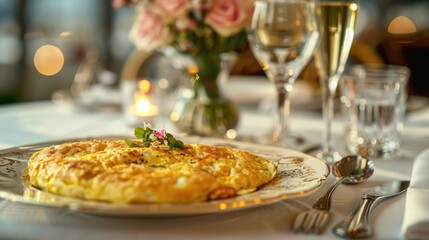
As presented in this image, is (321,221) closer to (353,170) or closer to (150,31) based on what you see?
(353,170)

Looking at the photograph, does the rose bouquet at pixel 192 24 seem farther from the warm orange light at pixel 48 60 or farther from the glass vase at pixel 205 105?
the warm orange light at pixel 48 60

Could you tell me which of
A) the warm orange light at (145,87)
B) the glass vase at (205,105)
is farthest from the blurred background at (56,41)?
the glass vase at (205,105)

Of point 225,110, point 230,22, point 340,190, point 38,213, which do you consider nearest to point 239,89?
point 225,110

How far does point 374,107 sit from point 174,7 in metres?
0.52

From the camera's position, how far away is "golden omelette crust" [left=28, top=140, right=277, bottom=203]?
2.48ft

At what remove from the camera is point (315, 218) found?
2.70 ft

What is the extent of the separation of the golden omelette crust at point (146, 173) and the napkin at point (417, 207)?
0.64 feet

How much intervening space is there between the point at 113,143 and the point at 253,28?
46 cm

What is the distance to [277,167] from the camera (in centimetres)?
96

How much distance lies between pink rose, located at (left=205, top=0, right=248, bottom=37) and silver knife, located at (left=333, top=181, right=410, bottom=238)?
1.94ft

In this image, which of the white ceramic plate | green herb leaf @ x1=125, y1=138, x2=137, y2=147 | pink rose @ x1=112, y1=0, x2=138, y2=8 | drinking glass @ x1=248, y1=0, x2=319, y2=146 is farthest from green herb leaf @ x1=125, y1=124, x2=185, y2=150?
pink rose @ x1=112, y1=0, x2=138, y2=8

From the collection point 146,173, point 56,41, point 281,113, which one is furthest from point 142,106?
point 56,41

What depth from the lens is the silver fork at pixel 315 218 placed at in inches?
31.1

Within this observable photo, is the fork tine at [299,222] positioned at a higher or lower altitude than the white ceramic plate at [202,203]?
lower
